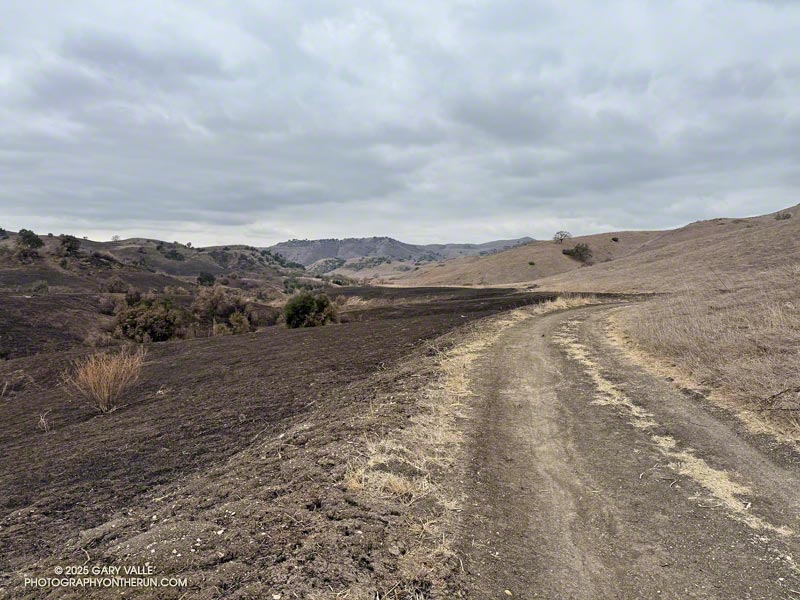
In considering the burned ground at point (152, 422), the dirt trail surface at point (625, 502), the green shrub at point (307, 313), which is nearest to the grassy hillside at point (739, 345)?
the dirt trail surface at point (625, 502)

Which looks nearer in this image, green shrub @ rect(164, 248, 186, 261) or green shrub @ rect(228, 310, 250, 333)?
green shrub @ rect(228, 310, 250, 333)

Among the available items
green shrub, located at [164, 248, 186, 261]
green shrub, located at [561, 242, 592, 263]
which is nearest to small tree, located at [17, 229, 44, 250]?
green shrub, located at [164, 248, 186, 261]

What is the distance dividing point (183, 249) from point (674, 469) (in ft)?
445

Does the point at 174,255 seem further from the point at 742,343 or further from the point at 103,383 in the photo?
the point at 742,343

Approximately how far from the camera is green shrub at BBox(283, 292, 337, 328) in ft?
89.4

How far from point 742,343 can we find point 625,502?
284 inches

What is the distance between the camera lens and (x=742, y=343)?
30.9ft

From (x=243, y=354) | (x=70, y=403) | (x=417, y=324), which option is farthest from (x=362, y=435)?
(x=417, y=324)

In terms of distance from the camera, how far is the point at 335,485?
15.6 ft

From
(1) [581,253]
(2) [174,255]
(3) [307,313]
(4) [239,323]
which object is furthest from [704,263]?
(2) [174,255]

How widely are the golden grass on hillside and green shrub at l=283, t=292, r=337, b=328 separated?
17719 mm

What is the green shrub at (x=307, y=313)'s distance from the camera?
27.2m

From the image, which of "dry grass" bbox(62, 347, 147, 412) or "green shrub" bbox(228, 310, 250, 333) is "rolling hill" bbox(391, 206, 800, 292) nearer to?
"green shrub" bbox(228, 310, 250, 333)

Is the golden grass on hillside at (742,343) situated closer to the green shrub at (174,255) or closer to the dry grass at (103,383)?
the dry grass at (103,383)
